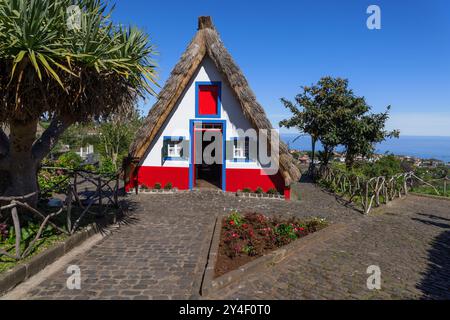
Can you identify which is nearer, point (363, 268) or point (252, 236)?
point (363, 268)

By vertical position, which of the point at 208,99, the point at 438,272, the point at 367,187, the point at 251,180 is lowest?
the point at 438,272

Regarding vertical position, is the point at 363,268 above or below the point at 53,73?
below

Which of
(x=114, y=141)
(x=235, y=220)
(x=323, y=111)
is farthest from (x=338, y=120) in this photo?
(x=114, y=141)

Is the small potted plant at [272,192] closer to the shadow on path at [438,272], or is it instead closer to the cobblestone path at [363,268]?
the cobblestone path at [363,268]

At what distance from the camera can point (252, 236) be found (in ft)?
23.4

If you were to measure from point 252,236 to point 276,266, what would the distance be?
45.0 inches

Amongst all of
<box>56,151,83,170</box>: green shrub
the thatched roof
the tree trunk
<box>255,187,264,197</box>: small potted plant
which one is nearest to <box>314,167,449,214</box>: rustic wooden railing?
the thatched roof

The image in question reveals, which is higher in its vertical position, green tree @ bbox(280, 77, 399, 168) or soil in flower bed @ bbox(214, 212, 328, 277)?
green tree @ bbox(280, 77, 399, 168)

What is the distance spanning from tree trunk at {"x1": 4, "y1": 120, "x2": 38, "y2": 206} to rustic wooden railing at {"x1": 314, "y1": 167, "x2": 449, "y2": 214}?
34.1 feet

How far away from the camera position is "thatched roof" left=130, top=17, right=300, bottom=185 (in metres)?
12.5

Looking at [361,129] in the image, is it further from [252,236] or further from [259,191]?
[252,236]

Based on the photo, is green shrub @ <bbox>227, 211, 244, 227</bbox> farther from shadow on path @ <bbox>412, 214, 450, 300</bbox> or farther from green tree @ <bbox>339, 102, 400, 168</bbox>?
green tree @ <bbox>339, 102, 400, 168</bbox>

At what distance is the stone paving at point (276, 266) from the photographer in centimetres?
494
